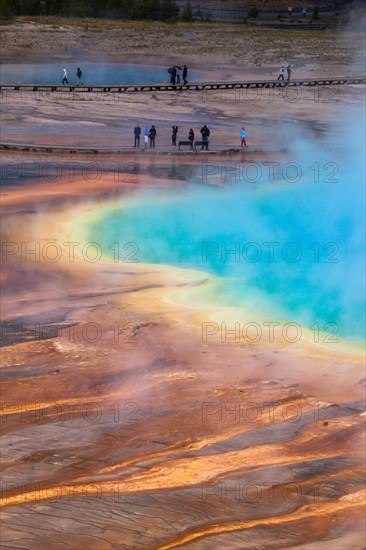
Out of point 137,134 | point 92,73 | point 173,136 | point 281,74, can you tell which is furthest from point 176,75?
point 137,134

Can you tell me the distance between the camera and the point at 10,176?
2269 centimetres

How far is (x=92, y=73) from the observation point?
36.8 metres

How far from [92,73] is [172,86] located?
14.7 ft

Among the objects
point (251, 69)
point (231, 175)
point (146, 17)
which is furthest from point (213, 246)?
point (146, 17)

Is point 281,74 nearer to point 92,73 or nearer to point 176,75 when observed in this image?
point 176,75

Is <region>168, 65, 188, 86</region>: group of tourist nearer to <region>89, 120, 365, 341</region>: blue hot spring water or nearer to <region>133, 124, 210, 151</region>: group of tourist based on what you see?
<region>133, 124, 210, 151</region>: group of tourist

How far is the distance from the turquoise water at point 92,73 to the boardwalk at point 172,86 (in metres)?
1.95

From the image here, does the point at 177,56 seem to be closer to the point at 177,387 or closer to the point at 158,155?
the point at 158,155

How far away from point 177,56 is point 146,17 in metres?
7.26

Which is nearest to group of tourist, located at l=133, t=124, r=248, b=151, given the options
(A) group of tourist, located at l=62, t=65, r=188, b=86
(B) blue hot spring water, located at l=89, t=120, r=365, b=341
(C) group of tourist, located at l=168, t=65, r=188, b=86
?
(B) blue hot spring water, located at l=89, t=120, r=365, b=341

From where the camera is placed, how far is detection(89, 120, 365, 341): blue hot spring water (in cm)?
1591

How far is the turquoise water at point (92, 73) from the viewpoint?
115 ft

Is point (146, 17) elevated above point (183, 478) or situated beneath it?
elevated above

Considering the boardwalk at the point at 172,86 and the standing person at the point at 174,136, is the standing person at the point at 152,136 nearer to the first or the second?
the standing person at the point at 174,136
